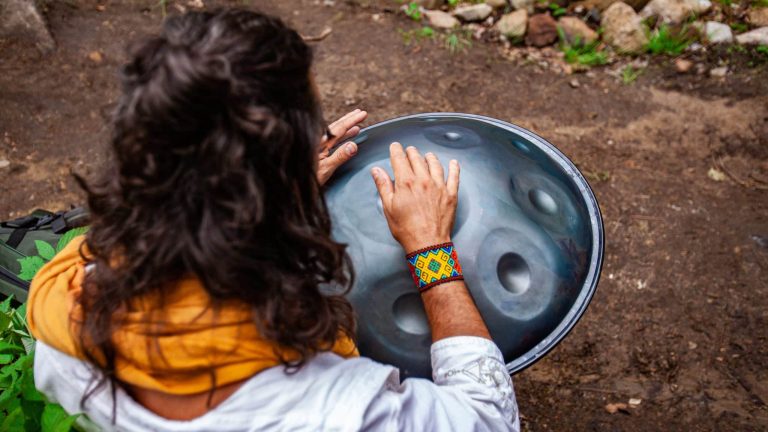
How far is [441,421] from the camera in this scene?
1023 mm

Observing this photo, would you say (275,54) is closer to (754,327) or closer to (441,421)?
(441,421)

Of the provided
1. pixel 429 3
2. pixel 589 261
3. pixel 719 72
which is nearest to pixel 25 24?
pixel 429 3

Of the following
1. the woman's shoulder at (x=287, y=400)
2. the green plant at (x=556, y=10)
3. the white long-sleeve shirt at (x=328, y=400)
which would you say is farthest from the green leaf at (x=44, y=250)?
the green plant at (x=556, y=10)

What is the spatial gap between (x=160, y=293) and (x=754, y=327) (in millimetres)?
2410

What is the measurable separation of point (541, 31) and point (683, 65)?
2.66 feet

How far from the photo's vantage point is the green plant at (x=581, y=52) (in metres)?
3.46

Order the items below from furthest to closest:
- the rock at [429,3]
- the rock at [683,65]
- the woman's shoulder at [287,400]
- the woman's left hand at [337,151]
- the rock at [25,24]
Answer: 1. the rock at [429,3]
2. the rock at [683,65]
3. the rock at [25,24]
4. the woman's left hand at [337,151]
5. the woman's shoulder at [287,400]

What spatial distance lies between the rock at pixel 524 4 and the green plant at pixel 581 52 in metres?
0.23

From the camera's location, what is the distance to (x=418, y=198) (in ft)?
4.28

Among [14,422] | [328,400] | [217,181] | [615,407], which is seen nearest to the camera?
[217,181]

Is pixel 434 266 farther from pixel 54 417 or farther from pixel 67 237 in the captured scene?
pixel 67 237

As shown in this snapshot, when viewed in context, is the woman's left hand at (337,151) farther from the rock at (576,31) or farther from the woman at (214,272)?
the rock at (576,31)

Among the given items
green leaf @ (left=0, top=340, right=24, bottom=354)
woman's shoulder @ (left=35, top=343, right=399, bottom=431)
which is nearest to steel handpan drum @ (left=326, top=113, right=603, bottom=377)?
woman's shoulder @ (left=35, top=343, right=399, bottom=431)

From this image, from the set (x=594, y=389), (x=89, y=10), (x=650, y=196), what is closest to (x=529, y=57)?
(x=650, y=196)
